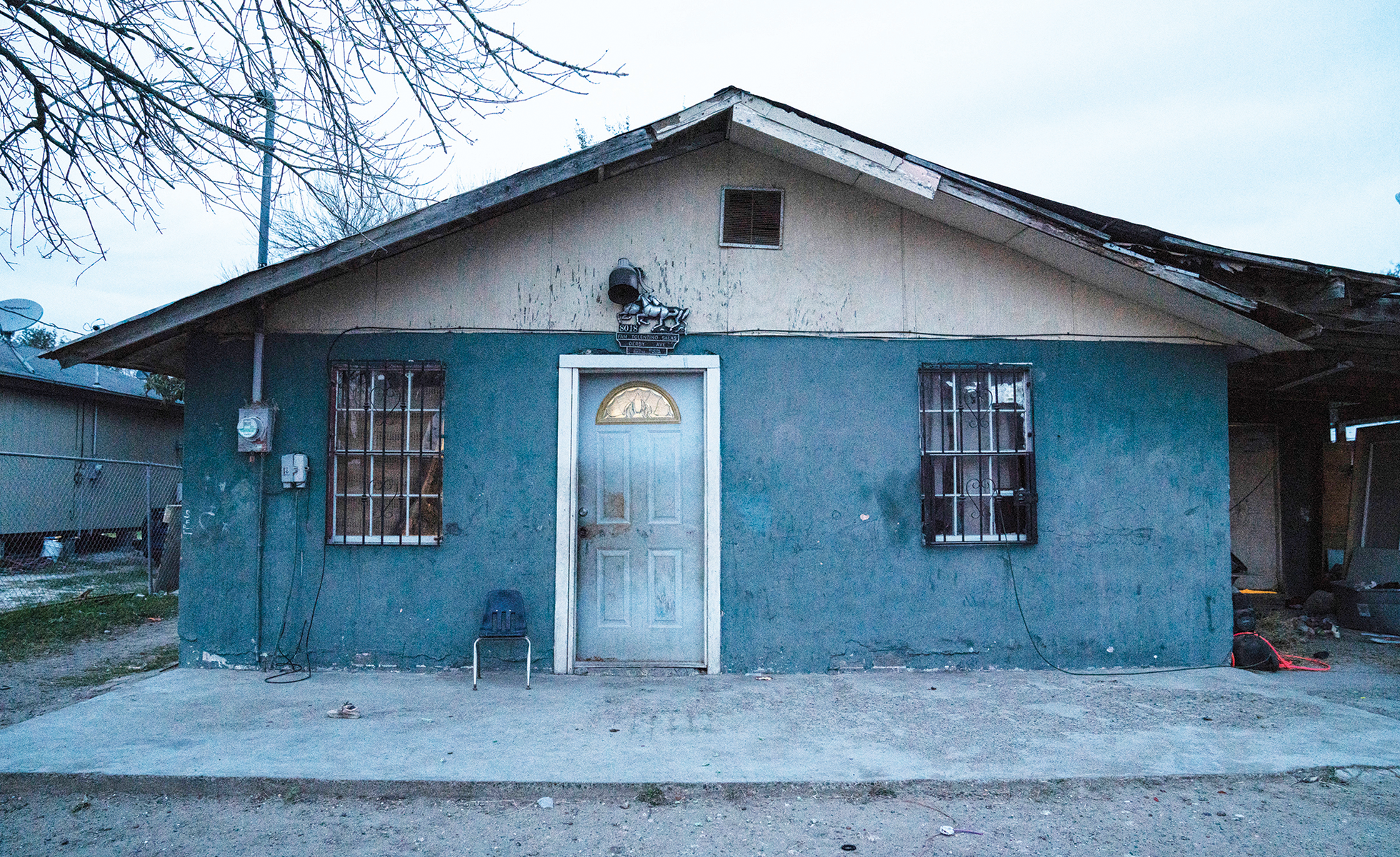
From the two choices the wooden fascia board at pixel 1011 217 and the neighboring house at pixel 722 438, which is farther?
the neighboring house at pixel 722 438

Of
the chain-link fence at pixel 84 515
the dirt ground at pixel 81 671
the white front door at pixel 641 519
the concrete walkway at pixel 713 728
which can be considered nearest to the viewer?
the concrete walkway at pixel 713 728

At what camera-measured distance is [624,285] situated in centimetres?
625

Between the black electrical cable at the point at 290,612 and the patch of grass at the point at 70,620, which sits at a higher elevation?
the black electrical cable at the point at 290,612

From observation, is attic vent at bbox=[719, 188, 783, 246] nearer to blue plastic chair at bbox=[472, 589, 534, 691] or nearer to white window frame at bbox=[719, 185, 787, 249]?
white window frame at bbox=[719, 185, 787, 249]

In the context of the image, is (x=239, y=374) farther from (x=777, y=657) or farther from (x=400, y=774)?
(x=777, y=657)

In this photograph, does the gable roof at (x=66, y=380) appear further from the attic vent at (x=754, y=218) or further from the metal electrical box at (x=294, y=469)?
the attic vent at (x=754, y=218)

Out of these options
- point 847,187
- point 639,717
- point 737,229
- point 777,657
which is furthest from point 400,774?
point 847,187

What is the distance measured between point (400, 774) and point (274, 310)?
3.97 metres

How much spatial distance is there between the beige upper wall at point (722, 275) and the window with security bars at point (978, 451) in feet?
1.35

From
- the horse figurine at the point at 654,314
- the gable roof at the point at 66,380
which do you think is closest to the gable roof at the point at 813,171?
the horse figurine at the point at 654,314

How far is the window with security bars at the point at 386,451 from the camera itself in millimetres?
6383

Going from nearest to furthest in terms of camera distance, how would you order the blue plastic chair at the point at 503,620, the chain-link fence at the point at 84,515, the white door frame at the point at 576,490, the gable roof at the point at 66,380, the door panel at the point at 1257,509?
the blue plastic chair at the point at 503,620 → the white door frame at the point at 576,490 → the door panel at the point at 1257,509 → the chain-link fence at the point at 84,515 → the gable roof at the point at 66,380

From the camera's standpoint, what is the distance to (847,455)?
648 cm

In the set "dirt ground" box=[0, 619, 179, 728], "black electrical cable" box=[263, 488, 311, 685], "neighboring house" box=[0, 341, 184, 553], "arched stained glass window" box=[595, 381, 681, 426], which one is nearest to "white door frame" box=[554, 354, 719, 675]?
"arched stained glass window" box=[595, 381, 681, 426]
